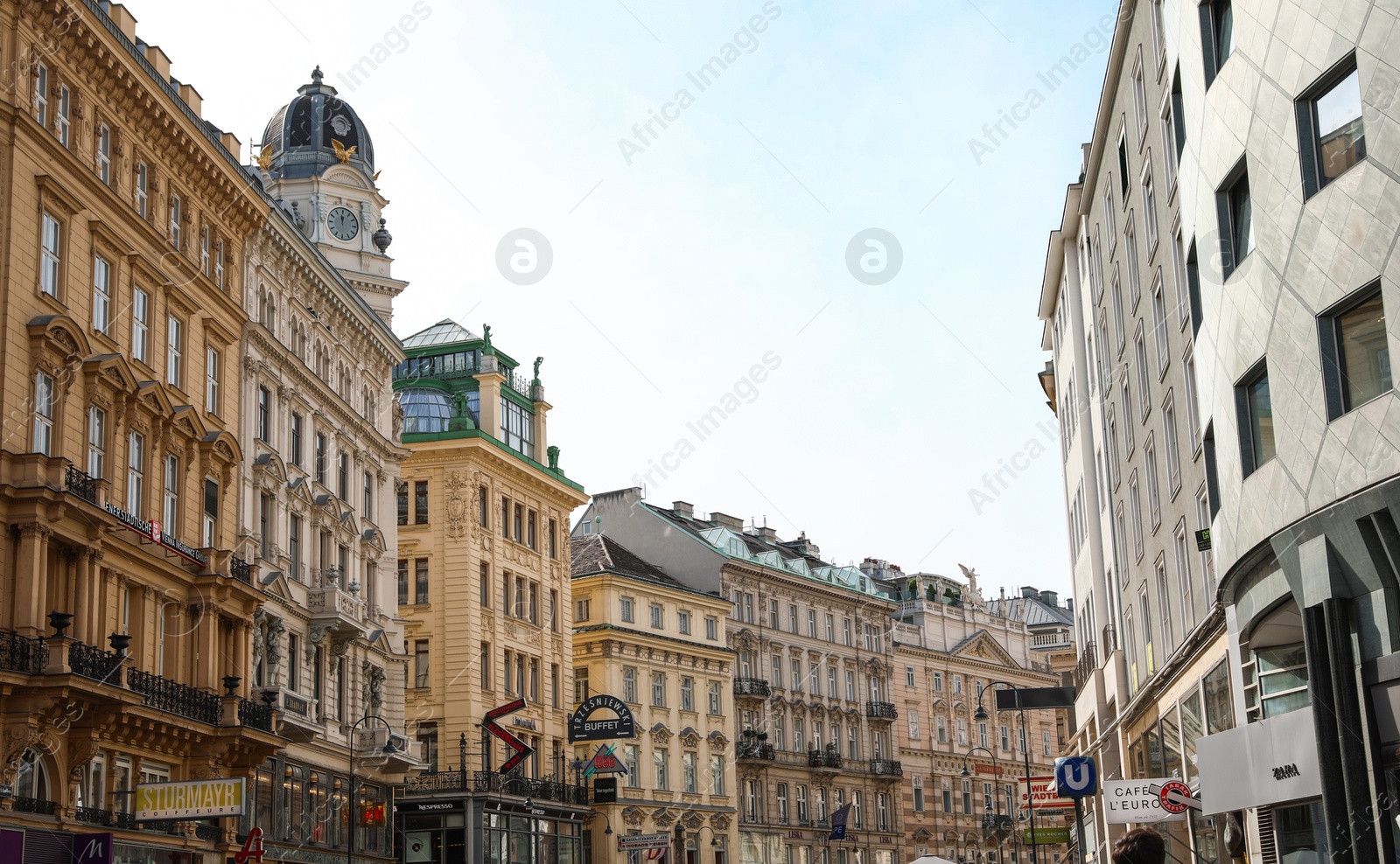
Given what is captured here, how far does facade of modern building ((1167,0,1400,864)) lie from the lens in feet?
67.9

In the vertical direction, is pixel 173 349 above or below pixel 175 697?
above

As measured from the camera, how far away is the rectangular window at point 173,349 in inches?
1473

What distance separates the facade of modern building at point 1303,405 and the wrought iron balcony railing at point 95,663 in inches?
792

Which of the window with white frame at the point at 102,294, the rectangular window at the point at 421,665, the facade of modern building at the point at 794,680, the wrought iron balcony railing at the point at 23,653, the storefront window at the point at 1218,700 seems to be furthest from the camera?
the facade of modern building at the point at 794,680

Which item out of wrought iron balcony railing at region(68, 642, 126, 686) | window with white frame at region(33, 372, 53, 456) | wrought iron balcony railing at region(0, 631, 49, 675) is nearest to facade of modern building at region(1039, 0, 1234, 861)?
wrought iron balcony railing at region(68, 642, 126, 686)

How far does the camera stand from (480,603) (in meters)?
64.1

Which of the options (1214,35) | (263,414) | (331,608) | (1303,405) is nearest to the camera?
(1303,405)

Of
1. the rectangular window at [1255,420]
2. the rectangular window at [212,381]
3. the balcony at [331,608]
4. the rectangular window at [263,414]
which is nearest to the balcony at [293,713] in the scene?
the balcony at [331,608]

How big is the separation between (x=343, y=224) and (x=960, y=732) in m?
60.1

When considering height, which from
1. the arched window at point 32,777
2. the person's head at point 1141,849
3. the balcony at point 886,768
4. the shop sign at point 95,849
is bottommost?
the person's head at point 1141,849

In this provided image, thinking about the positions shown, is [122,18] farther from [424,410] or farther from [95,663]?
[424,410]

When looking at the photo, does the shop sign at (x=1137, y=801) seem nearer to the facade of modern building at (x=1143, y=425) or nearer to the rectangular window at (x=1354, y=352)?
the facade of modern building at (x=1143, y=425)

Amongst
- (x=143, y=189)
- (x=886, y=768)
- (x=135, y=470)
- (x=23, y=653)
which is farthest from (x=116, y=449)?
(x=886, y=768)

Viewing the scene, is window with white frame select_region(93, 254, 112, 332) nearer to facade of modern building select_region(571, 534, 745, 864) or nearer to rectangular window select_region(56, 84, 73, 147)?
rectangular window select_region(56, 84, 73, 147)
